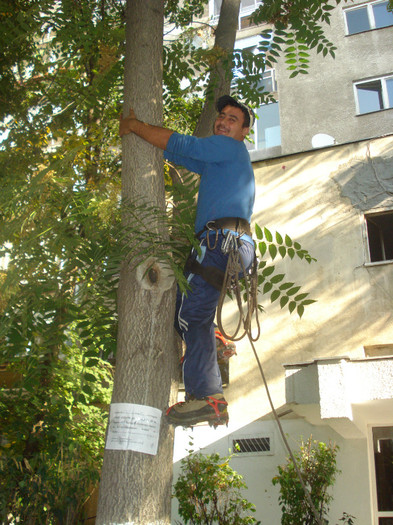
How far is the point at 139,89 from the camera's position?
4492mm

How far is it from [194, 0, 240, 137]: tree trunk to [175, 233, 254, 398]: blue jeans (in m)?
1.73

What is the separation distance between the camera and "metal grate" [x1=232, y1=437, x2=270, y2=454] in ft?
35.0

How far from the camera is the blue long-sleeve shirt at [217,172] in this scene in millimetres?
4266

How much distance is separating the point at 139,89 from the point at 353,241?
8.11 metres

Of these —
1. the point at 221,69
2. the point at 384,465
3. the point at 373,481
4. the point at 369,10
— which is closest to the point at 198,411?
the point at 221,69

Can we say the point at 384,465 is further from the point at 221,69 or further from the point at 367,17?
the point at 367,17

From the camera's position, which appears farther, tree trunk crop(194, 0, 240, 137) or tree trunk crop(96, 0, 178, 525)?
tree trunk crop(194, 0, 240, 137)

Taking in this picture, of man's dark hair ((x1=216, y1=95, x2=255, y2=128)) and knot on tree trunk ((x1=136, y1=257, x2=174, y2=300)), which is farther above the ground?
man's dark hair ((x1=216, y1=95, x2=255, y2=128))

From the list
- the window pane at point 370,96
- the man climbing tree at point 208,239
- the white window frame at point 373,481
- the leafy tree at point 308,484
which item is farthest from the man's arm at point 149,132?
the window pane at point 370,96

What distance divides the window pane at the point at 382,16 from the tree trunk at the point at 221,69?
35.9 ft

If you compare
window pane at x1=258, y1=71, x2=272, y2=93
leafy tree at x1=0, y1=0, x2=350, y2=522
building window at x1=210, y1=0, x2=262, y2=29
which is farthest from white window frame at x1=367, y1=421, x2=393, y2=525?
building window at x1=210, y1=0, x2=262, y2=29

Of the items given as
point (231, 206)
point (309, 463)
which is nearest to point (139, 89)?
point (231, 206)

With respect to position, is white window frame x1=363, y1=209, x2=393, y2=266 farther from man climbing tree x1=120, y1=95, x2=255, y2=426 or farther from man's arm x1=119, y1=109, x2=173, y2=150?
man's arm x1=119, y1=109, x2=173, y2=150

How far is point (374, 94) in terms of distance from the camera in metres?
15.0
